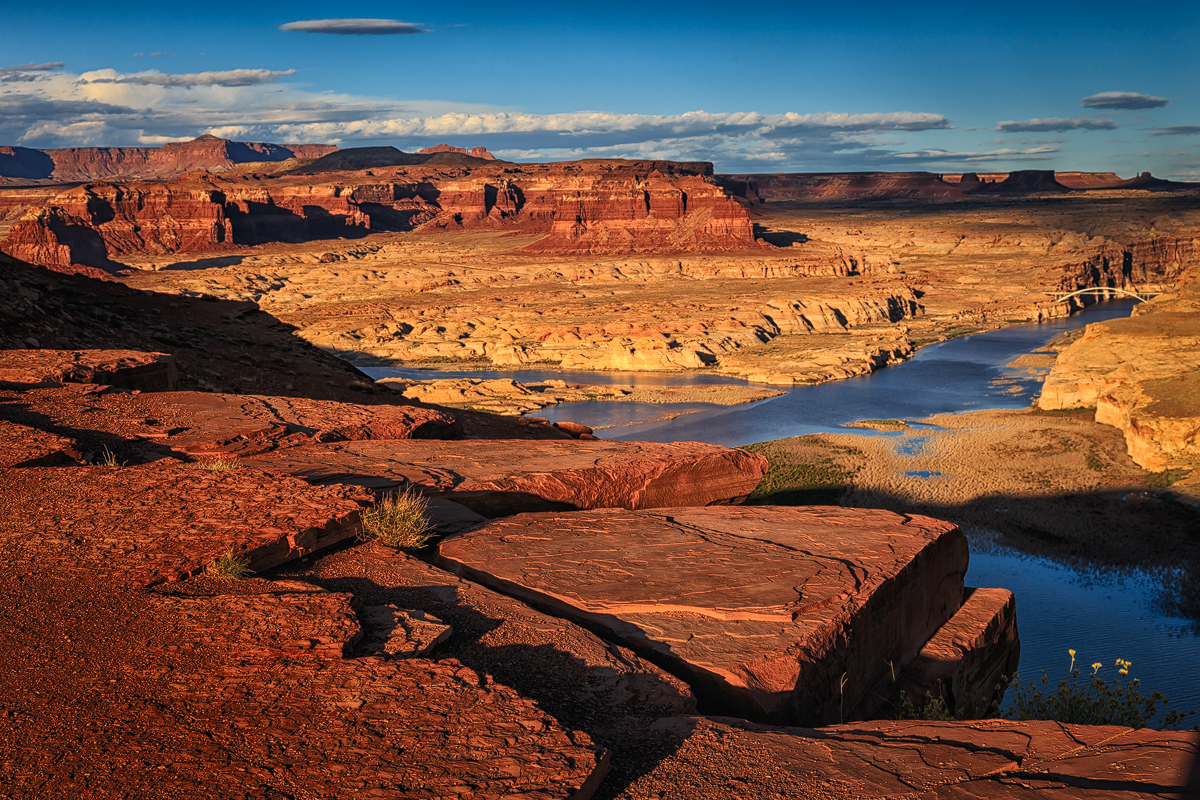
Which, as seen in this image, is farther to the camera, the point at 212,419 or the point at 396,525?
the point at 212,419

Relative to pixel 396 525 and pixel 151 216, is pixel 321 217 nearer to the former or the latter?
pixel 151 216

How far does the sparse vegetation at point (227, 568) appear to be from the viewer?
5428mm

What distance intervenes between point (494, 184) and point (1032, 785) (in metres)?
188

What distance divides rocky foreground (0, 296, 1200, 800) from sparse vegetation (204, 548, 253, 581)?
0.06m

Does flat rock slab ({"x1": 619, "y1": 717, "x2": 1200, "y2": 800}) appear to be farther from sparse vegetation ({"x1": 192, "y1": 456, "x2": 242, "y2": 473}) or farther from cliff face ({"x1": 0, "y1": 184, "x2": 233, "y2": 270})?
cliff face ({"x1": 0, "y1": 184, "x2": 233, "y2": 270})

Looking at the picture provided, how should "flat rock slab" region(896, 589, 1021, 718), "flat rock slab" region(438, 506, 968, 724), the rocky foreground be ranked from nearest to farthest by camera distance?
the rocky foreground < "flat rock slab" region(438, 506, 968, 724) < "flat rock slab" region(896, 589, 1021, 718)

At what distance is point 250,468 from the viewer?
762 centimetres

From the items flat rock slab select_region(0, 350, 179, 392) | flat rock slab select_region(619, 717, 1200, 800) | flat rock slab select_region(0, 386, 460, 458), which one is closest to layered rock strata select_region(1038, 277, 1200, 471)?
flat rock slab select_region(0, 386, 460, 458)

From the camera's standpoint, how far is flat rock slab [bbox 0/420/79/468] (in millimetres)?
7434

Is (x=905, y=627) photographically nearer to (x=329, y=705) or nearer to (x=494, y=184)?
(x=329, y=705)

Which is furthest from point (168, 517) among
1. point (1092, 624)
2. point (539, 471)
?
point (1092, 624)

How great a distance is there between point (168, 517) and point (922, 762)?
5.16m

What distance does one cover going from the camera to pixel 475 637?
16.8 ft

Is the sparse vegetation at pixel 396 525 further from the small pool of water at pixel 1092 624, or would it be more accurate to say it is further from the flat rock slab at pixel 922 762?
the small pool of water at pixel 1092 624
